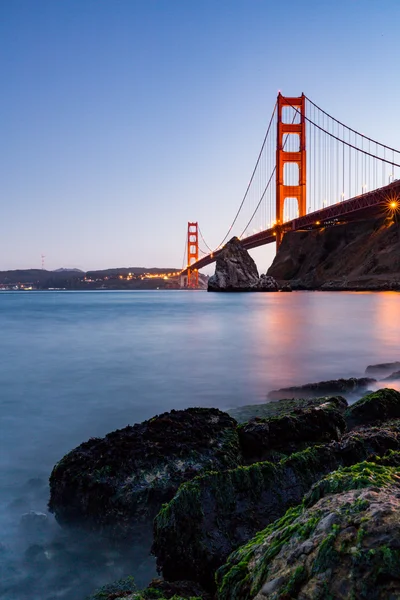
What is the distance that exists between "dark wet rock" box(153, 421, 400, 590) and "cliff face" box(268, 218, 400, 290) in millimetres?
41124

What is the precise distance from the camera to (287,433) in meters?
3.06

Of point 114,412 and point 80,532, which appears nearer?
point 80,532

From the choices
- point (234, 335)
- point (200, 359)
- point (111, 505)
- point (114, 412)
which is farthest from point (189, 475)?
point (234, 335)

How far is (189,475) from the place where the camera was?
252 cm

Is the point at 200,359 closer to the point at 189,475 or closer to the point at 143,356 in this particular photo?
the point at 143,356

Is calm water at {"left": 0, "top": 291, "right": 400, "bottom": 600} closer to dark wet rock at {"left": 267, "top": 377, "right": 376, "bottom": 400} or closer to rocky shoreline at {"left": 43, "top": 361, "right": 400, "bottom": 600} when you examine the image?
rocky shoreline at {"left": 43, "top": 361, "right": 400, "bottom": 600}

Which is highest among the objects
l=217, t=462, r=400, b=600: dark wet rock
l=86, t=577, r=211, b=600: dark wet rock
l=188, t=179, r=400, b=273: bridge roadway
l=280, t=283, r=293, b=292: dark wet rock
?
l=188, t=179, r=400, b=273: bridge roadway

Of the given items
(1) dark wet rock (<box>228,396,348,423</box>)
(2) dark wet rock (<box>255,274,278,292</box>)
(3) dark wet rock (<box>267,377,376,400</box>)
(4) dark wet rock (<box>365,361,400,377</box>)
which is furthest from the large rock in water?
(1) dark wet rock (<box>228,396,348,423</box>)

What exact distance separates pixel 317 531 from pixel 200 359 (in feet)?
28.5

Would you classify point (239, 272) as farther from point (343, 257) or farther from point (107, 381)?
point (107, 381)

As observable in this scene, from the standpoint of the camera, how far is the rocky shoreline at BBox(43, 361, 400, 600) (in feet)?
3.37

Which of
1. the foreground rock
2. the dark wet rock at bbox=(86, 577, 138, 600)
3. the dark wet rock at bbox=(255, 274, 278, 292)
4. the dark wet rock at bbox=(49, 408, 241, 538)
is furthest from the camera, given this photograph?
the dark wet rock at bbox=(255, 274, 278, 292)

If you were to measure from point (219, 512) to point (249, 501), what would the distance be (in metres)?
0.15

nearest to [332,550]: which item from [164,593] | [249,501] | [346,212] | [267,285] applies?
[164,593]
